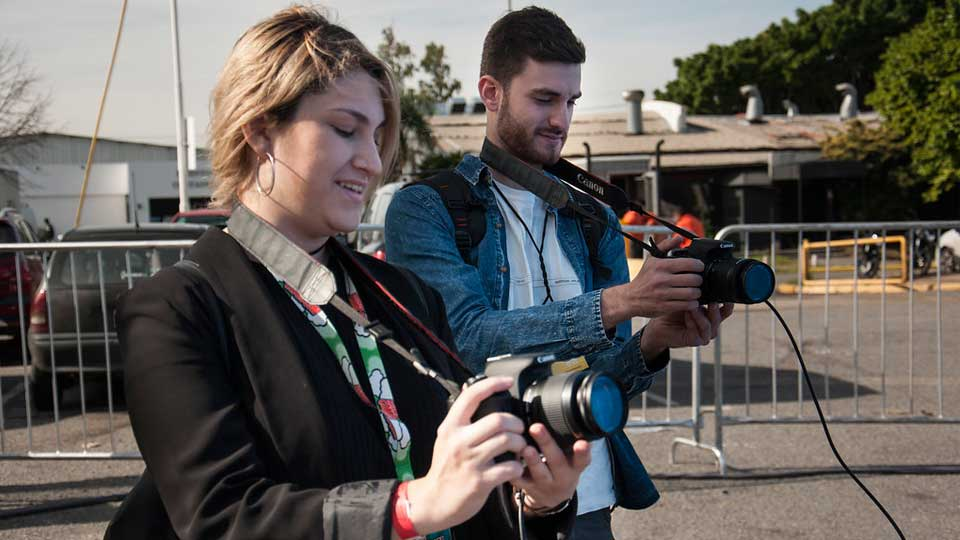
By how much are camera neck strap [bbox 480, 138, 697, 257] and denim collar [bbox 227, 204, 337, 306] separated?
1.07 m

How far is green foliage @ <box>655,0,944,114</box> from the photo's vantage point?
55.4 meters

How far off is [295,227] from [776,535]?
12.5 ft

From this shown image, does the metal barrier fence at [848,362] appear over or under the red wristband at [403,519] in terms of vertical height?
under

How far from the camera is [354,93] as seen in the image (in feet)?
5.24

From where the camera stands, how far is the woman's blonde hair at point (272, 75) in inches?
61.1

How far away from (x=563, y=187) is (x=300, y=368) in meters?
1.24

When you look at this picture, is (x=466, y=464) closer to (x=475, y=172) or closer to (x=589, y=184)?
(x=475, y=172)

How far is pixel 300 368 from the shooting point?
142 cm

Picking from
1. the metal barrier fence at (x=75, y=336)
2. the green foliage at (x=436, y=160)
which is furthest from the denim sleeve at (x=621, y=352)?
the green foliage at (x=436, y=160)

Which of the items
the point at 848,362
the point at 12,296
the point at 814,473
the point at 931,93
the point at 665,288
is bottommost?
the point at 848,362

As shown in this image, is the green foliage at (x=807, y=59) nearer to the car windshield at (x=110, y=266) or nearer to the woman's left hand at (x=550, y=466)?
the car windshield at (x=110, y=266)

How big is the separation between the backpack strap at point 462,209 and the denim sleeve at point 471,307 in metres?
0.02

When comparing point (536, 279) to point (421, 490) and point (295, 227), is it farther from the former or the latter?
point (421, 490)

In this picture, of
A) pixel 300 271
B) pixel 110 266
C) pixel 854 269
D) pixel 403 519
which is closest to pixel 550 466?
pixel 403 519
